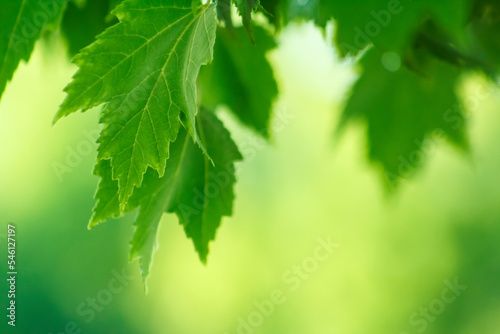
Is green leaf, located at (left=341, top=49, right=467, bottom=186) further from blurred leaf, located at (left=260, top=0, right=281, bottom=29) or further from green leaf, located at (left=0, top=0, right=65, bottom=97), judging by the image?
green leaf, located at (left=0, top=0, right=65, bottom=97)

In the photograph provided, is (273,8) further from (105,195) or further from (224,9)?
(105,195)

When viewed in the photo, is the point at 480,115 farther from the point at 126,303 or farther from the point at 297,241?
the point at 126,303

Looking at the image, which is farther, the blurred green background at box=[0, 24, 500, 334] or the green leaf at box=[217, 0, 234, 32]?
the blurred green background at box=[0, 24, 500, 334]

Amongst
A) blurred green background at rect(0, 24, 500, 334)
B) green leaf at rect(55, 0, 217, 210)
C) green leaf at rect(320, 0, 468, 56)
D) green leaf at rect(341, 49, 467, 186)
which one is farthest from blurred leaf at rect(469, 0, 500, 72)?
blurred green background at rect(0, 24, 500, 334)

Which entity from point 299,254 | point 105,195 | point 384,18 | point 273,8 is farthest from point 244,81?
point 299,254

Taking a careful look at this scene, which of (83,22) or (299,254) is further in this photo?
(299,254)

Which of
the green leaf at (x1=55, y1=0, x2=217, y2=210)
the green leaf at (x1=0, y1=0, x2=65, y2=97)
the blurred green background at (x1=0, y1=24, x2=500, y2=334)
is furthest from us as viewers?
the blurred green background at (x1=0, y1=24, x2=500, y2=334)

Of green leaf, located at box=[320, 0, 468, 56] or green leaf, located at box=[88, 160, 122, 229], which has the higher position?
green leaf, located at box=[88, 160, 122, 229]
